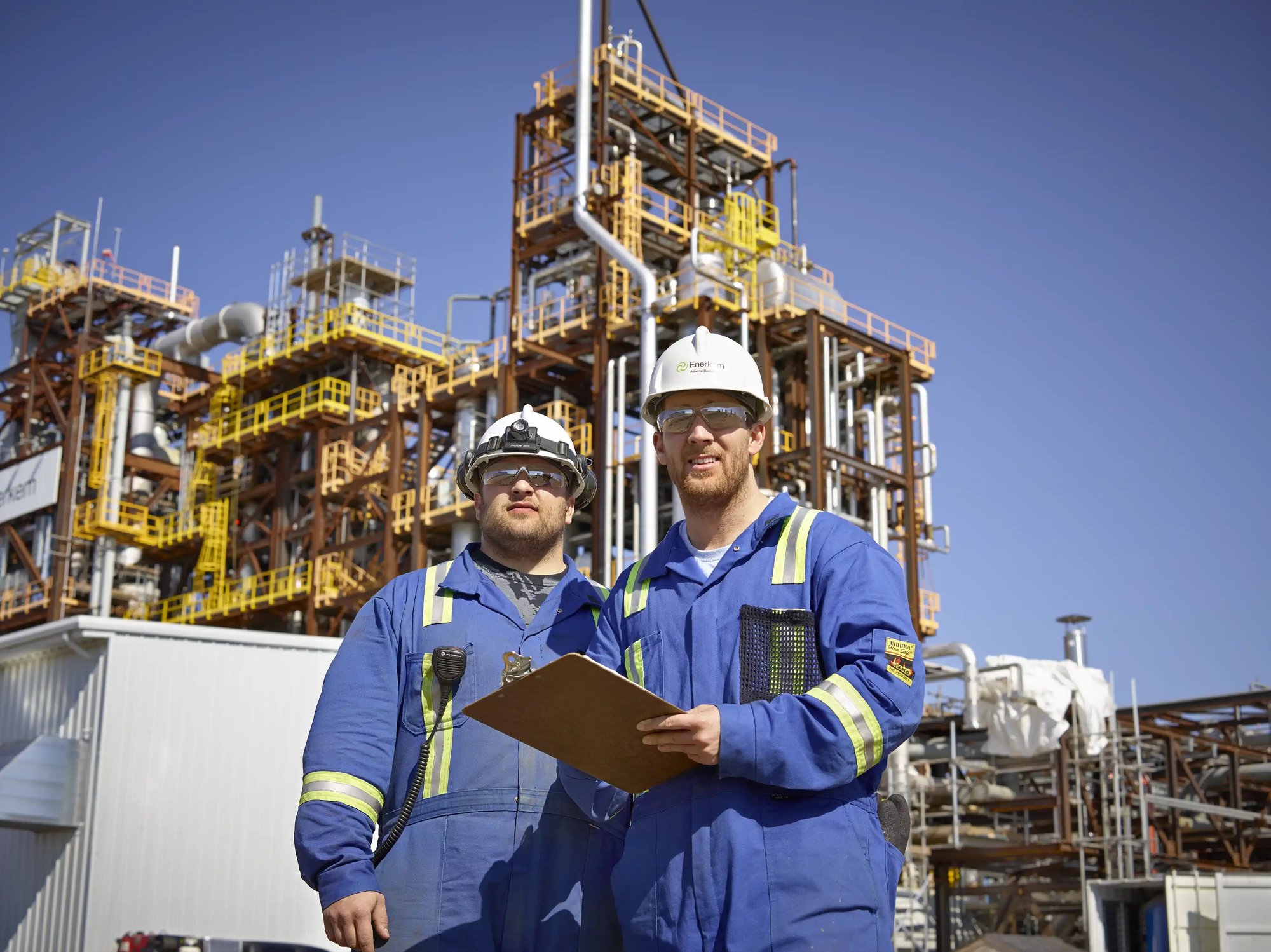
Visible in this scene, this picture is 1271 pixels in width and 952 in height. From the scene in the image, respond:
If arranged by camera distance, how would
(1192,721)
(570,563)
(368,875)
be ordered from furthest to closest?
1. (1192,721)
2. (570,563)
3. (368,875)

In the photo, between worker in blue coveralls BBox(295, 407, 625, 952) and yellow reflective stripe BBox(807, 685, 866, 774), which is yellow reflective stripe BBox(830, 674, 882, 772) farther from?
worker in blue coveralls BBox(295, 407, 625, 952)

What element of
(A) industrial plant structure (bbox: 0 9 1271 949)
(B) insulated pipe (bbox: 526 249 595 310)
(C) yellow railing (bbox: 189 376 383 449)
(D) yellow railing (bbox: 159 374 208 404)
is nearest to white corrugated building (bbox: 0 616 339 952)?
(A) industrial plant structure (bbox: 0 9 1271 949)

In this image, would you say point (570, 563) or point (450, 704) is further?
point (570, 563)

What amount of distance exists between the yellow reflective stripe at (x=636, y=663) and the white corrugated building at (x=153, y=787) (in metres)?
12.6

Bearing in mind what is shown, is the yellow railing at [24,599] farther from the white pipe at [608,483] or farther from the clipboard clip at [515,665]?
the clipboard clip at [515,665]

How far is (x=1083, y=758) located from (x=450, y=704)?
20.5 m

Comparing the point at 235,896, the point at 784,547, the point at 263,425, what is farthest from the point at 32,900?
the point at 263,425

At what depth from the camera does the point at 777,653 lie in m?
3.97

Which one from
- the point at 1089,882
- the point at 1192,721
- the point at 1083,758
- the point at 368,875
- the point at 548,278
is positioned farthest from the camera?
the point at 548,278

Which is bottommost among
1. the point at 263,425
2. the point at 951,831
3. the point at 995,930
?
the point at 995,930

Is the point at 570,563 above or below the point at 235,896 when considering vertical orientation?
above

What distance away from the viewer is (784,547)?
417 cm

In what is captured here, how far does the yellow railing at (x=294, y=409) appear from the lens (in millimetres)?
37625

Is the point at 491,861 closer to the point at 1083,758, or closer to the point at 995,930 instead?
the point at 1083,758
